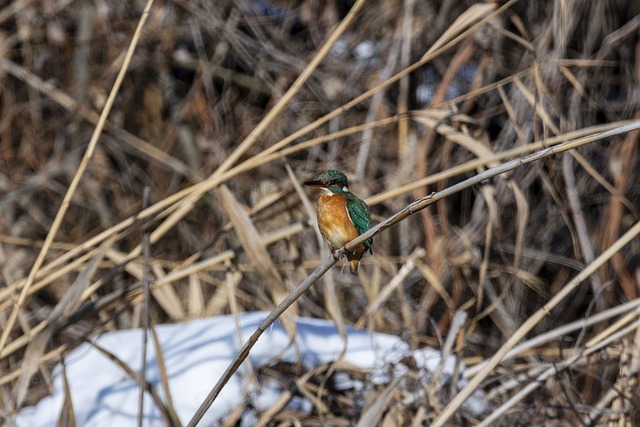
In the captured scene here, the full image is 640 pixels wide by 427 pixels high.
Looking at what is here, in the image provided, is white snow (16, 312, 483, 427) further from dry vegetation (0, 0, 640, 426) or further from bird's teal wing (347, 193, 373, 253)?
bird's teal wing (347, 193, 373, 253)

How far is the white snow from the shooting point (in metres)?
2.17

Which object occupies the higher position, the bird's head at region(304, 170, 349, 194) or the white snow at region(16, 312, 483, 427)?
the bird's head at region(304, 170, 349, 194)

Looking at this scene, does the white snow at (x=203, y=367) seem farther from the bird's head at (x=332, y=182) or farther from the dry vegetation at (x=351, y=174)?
the bird's head at (x=332, y=182)

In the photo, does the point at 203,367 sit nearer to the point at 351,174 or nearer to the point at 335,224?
the point at 335,224

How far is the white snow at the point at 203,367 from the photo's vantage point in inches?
85.4

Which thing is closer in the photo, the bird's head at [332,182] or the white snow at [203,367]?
the bird's head at [332,182]

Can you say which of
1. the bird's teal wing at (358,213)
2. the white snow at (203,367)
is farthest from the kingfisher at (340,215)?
the white snow at (203,367)

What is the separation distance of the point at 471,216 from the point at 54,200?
87.7 inches

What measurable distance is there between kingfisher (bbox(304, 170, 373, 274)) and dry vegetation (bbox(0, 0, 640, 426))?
5.3 inches

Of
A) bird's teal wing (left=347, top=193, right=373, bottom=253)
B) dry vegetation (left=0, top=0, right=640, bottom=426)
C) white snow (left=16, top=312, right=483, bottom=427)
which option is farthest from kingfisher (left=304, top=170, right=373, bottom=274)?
white snow (left=16, top=312, right=483, bottom=427)

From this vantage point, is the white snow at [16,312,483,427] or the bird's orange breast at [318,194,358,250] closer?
the bird's orange breast at [318,194,358,250]

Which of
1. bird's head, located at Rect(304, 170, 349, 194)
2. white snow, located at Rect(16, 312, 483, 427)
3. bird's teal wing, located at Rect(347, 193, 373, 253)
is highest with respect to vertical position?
bird's head, located at Rect(304, 170, 349, 194)

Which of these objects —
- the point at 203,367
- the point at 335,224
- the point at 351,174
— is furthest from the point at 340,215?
the point at 351,174

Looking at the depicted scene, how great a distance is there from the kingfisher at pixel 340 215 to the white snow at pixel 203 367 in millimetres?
425
